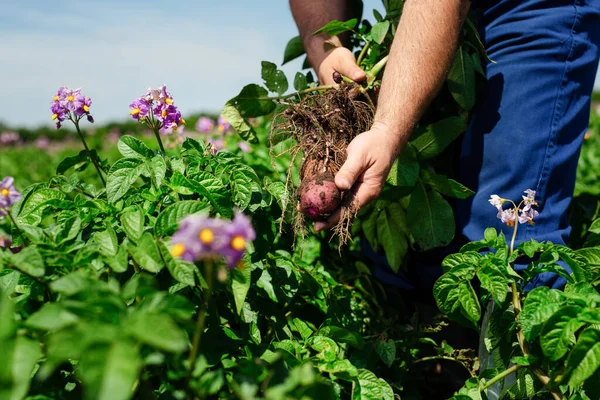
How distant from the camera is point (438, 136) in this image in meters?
2.05

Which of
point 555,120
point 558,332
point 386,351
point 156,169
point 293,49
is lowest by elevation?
point 386,351

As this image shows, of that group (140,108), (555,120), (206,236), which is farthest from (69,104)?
(555,120)

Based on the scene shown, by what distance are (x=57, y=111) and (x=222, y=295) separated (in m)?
0.85

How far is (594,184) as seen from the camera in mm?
4191

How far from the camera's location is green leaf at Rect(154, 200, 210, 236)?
1.25 meters

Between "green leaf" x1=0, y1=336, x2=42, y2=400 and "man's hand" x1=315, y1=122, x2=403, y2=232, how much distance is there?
1.04 m

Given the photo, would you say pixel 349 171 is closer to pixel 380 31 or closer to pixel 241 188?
pixel 241 188

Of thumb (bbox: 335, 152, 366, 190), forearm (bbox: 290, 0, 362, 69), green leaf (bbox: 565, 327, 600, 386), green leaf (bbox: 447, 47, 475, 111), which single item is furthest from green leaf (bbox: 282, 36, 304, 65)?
green leaf (bbox: 565, 327, 600, 386)

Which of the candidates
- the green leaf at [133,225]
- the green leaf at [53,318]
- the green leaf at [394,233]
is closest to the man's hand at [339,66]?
the green leaf at [394,233]

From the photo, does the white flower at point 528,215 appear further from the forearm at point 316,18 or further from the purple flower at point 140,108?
the purple flower at point 140,108

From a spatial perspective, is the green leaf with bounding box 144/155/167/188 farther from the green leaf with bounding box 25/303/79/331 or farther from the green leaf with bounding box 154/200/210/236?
the green leaf with bounding box 25/303/79/331

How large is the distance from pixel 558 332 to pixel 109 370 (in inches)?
39.9

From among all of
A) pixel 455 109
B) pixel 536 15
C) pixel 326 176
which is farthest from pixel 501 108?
pixel 326 176

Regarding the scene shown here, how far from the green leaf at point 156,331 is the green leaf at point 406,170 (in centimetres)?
127
